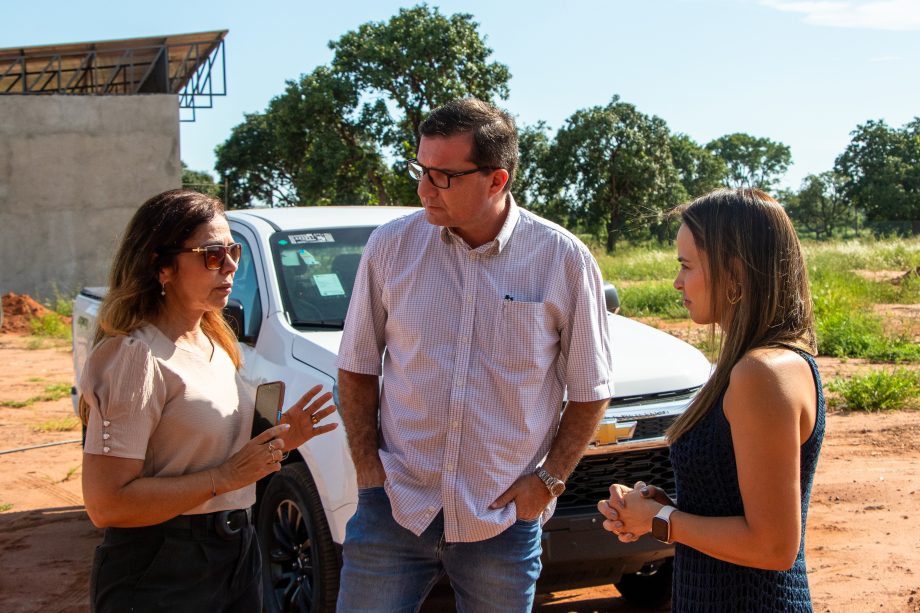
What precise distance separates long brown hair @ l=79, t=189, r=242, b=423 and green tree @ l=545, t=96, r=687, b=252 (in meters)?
43.4

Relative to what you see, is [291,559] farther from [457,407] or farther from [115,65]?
[115,65]

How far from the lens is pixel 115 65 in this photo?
28.1m

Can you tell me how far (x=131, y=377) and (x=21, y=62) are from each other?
25852 mm

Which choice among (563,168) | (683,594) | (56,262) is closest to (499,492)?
(683,594)

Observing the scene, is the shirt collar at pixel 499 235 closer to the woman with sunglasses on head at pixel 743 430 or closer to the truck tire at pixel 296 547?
the woman with sunglasses on head at pixel 743 430

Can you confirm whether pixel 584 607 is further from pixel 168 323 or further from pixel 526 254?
pixel 168 323

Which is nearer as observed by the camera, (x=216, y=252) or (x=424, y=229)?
(x=216, y=252)

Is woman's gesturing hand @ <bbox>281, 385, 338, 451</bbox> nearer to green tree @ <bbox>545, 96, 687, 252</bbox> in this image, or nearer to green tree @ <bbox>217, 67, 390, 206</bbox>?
green tree @ <bbox>217, 67, 390, 206</bbox>

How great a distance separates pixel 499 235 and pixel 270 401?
2.73 feet

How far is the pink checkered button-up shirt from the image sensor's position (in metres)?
2.82

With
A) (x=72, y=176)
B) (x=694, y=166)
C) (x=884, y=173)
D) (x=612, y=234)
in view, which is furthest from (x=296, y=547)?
(x=884, y=173)

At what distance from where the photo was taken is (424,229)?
3049 millimetres

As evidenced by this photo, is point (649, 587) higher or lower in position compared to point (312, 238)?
lower

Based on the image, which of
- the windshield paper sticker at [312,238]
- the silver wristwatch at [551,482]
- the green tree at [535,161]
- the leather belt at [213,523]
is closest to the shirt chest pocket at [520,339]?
the silver wristwatch at [551,482]
